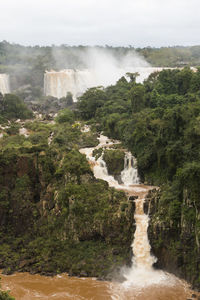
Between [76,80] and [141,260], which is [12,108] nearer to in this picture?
[76,80]

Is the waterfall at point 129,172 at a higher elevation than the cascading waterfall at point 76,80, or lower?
lower

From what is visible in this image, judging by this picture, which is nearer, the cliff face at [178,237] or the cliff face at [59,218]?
the cliff face at [178,237]

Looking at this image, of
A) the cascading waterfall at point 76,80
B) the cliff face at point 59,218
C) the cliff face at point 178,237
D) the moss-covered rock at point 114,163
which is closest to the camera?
the cliff face at point 178,237

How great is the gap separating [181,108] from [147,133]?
3.62 meters

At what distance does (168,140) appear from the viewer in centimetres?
2231

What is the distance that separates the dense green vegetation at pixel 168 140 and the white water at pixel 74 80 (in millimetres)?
16236

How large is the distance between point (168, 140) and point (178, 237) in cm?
762

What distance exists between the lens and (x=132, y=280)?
619 inches

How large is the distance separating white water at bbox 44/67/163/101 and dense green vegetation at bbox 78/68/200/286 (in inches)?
Result: 639

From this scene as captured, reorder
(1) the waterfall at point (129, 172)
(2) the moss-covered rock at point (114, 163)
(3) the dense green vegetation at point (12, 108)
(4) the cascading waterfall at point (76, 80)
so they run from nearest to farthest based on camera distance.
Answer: (1) the waterfall at point (129, 172), (2) the moss-covered rock at point (114, 163), (3) the dense green vegetation at point (12, 108), (4) the cascading waterfall at point (76, 80)

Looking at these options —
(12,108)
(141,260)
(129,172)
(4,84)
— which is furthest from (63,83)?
(141,260)

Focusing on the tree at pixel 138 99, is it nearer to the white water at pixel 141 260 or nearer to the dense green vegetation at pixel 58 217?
the white water at pixel 141 260

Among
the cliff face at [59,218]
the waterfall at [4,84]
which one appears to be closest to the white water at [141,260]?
the cliff face at [59,218]

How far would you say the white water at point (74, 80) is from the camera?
57.8m
